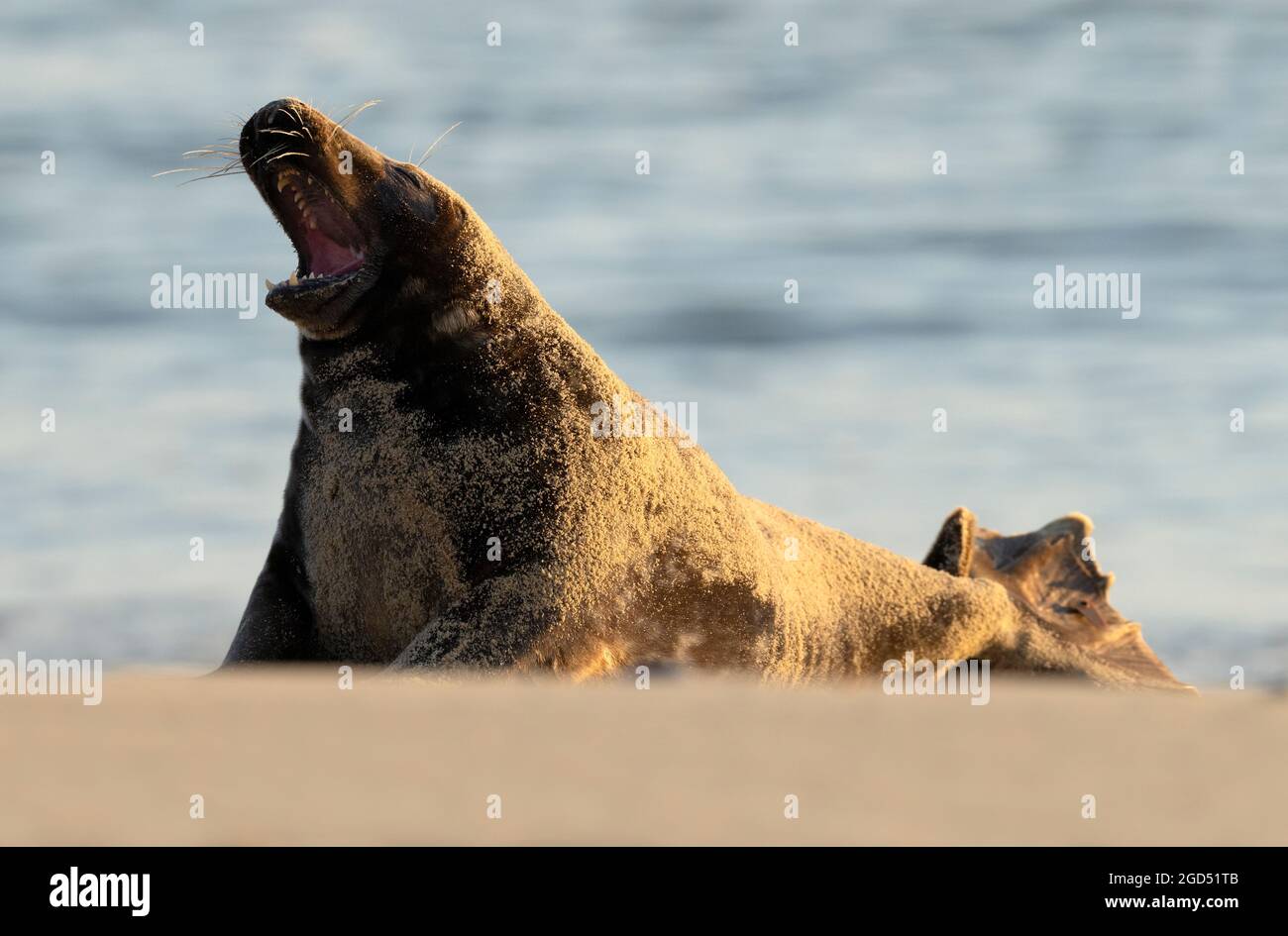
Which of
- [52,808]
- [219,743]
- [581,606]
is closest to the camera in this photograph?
[52,808]

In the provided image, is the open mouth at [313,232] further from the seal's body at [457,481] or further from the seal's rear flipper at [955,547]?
the seal's rear flipper at [955,547]

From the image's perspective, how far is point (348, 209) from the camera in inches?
296

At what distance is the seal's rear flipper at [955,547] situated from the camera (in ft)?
31.3

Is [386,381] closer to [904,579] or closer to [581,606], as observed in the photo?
[581,606]

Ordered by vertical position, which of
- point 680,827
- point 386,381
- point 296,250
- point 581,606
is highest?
point 296,250

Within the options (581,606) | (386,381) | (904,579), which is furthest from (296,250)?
(904,579)

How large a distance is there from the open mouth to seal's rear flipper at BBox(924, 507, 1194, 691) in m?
3.34

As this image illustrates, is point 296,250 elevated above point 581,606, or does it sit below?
above

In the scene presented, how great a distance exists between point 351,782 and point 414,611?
2.90 meters

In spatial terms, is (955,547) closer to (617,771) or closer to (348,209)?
(348,209)

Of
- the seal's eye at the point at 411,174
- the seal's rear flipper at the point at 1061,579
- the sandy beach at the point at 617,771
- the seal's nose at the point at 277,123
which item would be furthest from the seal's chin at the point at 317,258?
the seal's rear flipper at the point at 1061,579

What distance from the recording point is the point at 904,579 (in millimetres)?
8875

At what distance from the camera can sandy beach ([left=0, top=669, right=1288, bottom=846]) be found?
167 inches

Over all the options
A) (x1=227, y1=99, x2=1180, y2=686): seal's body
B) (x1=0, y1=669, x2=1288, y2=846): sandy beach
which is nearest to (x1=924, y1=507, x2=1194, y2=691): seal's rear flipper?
(x1=227, y1=99, x2=1180, y2=686): seal's body
